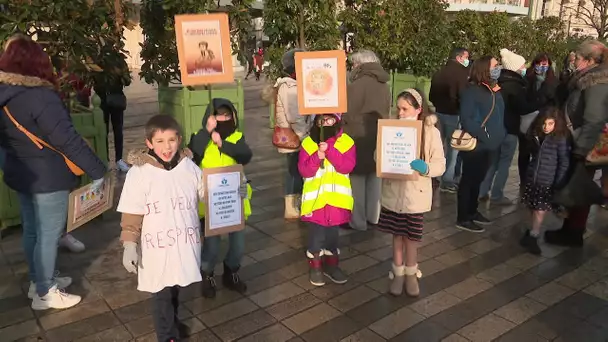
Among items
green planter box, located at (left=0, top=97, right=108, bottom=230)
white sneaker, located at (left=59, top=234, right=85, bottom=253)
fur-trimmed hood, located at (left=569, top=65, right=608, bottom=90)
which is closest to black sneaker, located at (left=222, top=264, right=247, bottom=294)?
white sneaker, located at (left=59, top=234, right=85, bottom=253)

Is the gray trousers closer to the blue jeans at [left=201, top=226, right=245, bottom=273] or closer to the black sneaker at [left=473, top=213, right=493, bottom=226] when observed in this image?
the black sneaker at [left=473, top=213, right=493, bottom=226]

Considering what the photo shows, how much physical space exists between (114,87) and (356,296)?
16.5 feet

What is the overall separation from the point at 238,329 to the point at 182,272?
0.81m

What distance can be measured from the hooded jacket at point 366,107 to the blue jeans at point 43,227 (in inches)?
113

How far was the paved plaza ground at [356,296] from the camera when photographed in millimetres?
3662

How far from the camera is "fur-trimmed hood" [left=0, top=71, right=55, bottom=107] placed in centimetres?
339

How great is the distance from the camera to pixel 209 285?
414cm

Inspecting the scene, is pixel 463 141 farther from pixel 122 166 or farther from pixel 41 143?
pixel 122 166

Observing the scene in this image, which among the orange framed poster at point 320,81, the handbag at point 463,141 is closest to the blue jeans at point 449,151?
the handbag at point 463,141

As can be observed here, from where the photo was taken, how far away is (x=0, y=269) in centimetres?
459

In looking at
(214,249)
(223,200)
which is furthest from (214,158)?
(214,249)

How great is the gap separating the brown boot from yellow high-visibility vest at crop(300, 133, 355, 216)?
0.73 m

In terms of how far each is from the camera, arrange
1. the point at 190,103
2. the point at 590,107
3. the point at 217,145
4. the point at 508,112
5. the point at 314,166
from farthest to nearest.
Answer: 1. the point at 190,103
2. the point at 508,112
3. the point at 590,107
4. the point at 314,166
5. the point at 217,145

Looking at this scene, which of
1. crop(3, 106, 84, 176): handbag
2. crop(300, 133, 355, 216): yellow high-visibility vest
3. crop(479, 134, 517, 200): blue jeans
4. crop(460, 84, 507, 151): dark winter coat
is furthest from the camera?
crop(479, 134, 517, 200): blue jeans
